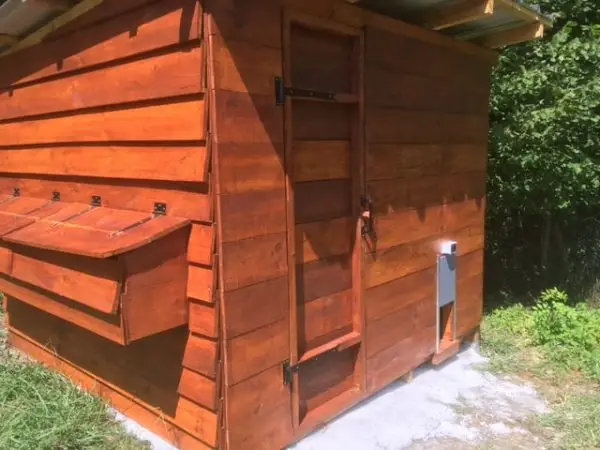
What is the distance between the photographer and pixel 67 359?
390 centimetres

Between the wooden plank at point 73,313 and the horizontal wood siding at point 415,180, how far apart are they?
1615 mm

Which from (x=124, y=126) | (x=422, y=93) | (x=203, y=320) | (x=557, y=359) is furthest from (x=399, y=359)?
(x=124, y=126)

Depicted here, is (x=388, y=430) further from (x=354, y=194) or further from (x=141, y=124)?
(x=141, y=124)

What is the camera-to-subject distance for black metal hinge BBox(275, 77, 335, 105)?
2.80m

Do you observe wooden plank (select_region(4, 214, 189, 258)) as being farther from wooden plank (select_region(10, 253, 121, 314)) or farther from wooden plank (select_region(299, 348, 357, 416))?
wooden plank (select_region(299, 348, 357, 416))

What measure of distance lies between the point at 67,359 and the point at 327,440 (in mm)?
1960

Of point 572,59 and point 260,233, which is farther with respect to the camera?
point 572,59

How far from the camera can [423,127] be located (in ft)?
12.9

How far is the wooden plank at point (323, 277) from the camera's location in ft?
10.4

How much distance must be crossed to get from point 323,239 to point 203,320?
92 centimetres

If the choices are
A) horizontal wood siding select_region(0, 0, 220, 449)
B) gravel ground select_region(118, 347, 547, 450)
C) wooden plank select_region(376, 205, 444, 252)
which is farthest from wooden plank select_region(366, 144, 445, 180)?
gravel ground select_region(118, 347, 547, 450)

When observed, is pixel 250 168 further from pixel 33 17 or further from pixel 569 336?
pixel 569 336

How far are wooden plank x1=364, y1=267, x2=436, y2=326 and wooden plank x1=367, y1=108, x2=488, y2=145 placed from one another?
97cm

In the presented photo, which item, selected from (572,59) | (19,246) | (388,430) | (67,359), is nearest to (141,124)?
(19,246)
